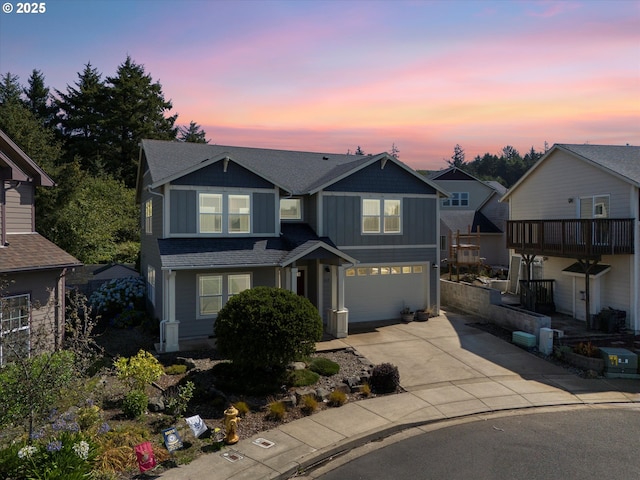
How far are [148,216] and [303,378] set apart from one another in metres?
11.8

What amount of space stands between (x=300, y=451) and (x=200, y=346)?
24.9ft

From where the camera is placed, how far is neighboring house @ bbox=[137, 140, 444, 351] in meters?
16.9

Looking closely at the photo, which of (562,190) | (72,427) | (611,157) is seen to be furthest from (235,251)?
(611,157)

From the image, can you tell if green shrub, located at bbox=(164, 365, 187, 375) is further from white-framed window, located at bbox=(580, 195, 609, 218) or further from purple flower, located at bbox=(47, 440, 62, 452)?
white-framed window, located at bbox=(580, 195, 609, 218)

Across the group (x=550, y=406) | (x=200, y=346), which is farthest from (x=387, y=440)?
(x=200, y=346)

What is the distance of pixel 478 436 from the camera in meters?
10.2

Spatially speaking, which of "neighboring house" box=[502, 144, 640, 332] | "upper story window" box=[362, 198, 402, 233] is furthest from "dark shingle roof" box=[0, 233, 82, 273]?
"neighboring house" box=[502, 144, 640, 332]

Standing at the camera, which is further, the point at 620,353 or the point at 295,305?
the point at 620,353

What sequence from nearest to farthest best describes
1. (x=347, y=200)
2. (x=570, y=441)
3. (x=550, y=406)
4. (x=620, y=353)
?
(x=570, y=441) < (x=550, y=406) < (x=620, y=353) < (x=347, y=200)

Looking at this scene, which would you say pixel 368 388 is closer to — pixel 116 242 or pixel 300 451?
pixel 300 451

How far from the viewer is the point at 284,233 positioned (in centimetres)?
1933

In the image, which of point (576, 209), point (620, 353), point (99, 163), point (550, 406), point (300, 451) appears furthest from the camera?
point (99, 163)

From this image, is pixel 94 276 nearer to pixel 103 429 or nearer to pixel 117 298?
pixel 117 298

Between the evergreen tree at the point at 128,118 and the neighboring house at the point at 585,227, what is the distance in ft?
112
